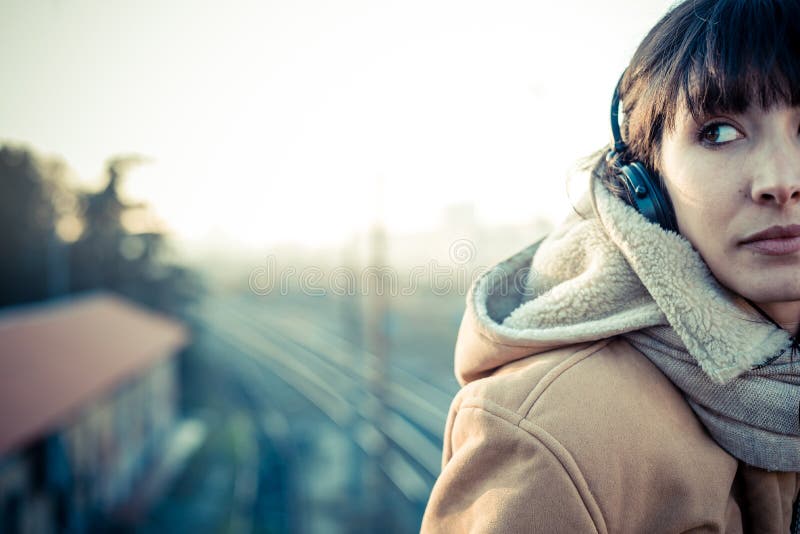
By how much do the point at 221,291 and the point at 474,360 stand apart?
2103 inches

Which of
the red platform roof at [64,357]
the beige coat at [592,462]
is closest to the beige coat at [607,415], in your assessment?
the beige coat at [592,462]

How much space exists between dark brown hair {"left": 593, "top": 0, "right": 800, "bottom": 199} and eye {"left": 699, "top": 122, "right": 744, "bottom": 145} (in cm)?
3

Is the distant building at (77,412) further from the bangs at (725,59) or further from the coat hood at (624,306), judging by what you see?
the bangs at (725,59)

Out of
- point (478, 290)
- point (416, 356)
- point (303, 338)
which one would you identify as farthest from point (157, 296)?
point (478, 290)

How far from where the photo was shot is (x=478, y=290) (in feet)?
3.90

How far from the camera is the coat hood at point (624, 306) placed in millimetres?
975

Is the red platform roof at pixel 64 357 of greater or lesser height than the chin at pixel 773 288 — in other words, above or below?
below

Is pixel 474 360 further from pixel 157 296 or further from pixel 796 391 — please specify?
pixel 157 296

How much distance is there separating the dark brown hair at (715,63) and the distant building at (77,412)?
1038 cm

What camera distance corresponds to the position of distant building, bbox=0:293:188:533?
925 centimetres

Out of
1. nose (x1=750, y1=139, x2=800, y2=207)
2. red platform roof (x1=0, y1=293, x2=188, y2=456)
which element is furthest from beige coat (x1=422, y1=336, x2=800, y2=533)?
red platform roof (x1=0, y1=293, x2=188, y2=456)

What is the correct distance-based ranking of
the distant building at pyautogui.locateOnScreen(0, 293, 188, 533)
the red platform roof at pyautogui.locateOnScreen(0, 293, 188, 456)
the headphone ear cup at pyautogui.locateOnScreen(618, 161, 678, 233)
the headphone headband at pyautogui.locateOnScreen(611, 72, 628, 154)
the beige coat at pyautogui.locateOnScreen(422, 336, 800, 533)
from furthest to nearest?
the red platform roof at pyautogui.locateOnScreen(0, 293, 188, 456) → the distant building at pyautogui.locateOnScreen(0, 293, 188, 533) → the headphone headband at pyautogui.locateOnScreen(611, 72, 628, 154) → the headphone ear cup at pyautogui.locateOnScreen(618, 161, 678, 233) → the beige coat at pyautogui.locateOnScreen(422, 336, 800, 533)

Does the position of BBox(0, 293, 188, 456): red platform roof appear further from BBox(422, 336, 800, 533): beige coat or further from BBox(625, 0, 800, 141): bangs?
BBox(625, 0, 800, 141): bangs

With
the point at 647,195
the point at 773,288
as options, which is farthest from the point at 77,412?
the point at 773,288
